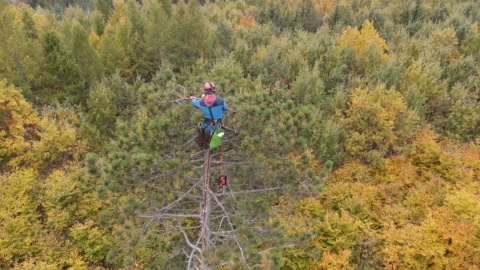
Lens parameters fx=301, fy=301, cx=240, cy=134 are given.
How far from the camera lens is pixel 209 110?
7906 millimetres

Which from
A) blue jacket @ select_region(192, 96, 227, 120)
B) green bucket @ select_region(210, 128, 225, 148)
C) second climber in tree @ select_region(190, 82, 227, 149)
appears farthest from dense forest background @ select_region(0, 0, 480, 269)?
green bucket @ select_region(210, 128, 225, 148)

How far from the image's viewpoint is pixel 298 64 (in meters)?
24.3

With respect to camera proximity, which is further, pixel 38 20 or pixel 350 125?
pixel 38 20

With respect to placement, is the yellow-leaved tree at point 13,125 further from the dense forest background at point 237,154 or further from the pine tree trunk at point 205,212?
the pine tree trunk at point 205,212

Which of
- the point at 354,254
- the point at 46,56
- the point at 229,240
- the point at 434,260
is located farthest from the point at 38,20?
the point at 434,260

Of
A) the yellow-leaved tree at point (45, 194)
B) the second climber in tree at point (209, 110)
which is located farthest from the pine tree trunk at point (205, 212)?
the yellow-leaved tree at point (45, 194)

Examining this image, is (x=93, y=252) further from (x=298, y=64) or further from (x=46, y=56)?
(x=298, y=64)

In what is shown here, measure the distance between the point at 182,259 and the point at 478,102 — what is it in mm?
23677

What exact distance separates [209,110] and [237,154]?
2642 mm

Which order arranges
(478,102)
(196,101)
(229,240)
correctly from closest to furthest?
1. (196,101)
2. (229,240)
3. (478,102)

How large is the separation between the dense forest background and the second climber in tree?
0.41m

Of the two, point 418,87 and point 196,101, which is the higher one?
point 196,101

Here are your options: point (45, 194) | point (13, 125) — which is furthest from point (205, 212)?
point (13, 125)

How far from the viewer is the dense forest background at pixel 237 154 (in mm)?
9477
